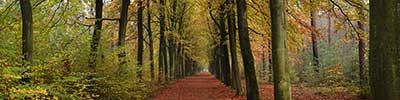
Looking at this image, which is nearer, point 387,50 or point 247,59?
point 387,50

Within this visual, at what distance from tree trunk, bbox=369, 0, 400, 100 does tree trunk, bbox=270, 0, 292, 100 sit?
3632 millimetres

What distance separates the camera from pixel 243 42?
1227cm

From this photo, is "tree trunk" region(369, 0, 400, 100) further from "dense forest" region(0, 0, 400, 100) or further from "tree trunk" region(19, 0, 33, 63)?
"tree trunk" region(19, 0, 33, 63)

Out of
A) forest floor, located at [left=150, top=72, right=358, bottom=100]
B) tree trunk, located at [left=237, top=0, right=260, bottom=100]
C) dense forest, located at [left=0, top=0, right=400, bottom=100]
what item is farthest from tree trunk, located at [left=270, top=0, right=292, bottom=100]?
forest floor, located at [left=150, top=72, right=358, bottom=100]

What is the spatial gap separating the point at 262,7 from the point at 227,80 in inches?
373

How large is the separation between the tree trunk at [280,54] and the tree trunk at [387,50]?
143 inches

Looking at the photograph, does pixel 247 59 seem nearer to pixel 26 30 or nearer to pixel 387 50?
pixel 26 30

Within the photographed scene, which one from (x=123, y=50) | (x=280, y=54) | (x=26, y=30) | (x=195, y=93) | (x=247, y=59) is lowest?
(x=195, y=93)

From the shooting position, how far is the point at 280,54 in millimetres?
8242

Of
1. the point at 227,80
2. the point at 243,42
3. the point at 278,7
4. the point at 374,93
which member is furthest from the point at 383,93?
the point at 227,80

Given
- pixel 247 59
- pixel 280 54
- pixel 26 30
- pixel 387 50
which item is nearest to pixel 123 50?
pixel 26 30

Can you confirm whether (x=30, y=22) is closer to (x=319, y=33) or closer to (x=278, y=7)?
(x=278, y=7)

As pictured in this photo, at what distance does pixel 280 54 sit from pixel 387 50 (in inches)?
150

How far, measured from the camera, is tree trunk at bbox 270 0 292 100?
323 inches
